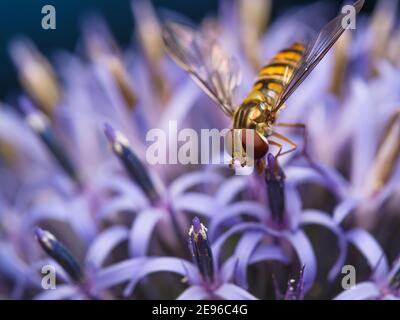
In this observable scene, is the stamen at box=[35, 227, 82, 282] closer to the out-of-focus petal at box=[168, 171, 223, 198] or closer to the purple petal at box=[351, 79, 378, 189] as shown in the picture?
the out-of-focus petal at box=[168, 171, 223, 198]

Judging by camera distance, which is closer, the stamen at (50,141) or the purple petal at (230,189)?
the purple petal at (230,189)

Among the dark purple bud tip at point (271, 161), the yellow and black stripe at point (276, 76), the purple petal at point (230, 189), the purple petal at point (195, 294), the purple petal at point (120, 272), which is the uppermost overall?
the yellow and black stripe at point (276, 76)

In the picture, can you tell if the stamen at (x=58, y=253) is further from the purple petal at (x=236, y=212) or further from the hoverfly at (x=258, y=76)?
the hoverfly at (x=258, y=76)

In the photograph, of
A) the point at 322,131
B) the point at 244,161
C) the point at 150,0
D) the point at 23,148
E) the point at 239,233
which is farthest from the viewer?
the point at 150,0

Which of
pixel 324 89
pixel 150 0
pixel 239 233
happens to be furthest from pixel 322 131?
pixel 150 0

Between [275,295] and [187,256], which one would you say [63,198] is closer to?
[187,256]

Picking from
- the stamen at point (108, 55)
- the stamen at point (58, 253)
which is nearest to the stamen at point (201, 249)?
the stamen at point (58, 253)

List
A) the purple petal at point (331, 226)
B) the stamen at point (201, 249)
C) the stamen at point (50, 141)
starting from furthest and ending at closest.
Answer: the stamen at point (50, 141)
the purple petal at point (331, 226)
the stamen at point (201, 249)

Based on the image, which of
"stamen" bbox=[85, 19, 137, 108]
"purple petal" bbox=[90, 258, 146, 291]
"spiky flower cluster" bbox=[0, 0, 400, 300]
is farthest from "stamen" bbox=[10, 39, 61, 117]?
"purple petal" bbox=[90, 258, 146, 291]
